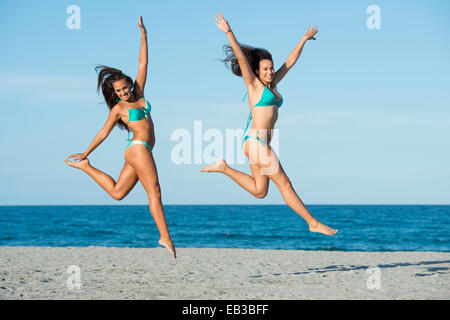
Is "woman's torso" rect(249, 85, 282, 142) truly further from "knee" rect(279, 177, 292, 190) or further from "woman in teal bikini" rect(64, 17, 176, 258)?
"woman in teal bikini" rect(64, 17, 176, 258)

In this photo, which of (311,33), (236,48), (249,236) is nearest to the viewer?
(236,48)

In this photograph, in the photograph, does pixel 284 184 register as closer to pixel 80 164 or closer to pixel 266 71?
pixel 266 71

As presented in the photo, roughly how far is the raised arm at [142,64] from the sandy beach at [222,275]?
3.48 metres

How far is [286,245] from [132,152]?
2335 centimetres

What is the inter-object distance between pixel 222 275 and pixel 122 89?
234 inches

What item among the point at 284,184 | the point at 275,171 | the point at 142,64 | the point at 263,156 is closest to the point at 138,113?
the point at 142,64

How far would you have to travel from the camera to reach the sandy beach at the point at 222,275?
8781mm

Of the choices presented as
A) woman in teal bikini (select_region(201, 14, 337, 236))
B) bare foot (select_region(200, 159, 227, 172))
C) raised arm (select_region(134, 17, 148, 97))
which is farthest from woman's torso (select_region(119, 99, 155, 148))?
woman in teal bikini (select_region(201, 14, 337, 236))

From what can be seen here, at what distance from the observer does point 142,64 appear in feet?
21.4

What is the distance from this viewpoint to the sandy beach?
346 inches

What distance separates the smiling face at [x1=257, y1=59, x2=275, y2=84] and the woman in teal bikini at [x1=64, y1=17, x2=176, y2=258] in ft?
4.66

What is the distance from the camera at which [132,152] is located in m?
6.43
